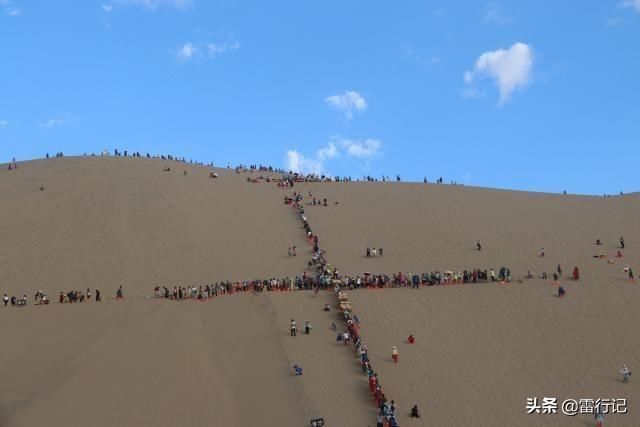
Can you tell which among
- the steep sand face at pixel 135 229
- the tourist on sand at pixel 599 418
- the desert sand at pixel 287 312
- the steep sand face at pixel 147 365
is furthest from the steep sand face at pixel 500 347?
the steep sand face at pixel 135 229

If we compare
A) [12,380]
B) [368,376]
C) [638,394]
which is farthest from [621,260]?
[12,380]

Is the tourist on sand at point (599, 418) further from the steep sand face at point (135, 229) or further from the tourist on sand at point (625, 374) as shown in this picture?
the steep sand face at point (135, 229)

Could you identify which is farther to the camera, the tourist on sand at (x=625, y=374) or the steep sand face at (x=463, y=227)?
the steep sand face at (x=463, y=227)

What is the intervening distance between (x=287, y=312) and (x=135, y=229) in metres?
13.9

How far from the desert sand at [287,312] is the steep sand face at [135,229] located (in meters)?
0.13

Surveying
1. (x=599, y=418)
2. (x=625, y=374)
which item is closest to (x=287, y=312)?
(x=625, y=374)

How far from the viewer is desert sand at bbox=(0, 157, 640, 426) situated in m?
20.5

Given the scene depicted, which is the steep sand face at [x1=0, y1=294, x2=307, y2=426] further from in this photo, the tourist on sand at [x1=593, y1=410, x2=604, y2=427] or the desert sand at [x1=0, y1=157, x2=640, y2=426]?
the tourist on sand at [x1=593, y1=410, x2=604, y2=427]

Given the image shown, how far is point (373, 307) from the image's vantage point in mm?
26922

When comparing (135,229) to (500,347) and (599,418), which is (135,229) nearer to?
(500,347)

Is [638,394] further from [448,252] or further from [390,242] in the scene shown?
[390,242]

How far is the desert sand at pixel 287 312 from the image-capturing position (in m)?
20.5

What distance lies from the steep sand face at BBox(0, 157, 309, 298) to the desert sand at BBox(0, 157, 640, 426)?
0.13m

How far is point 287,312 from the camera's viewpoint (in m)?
26.3
